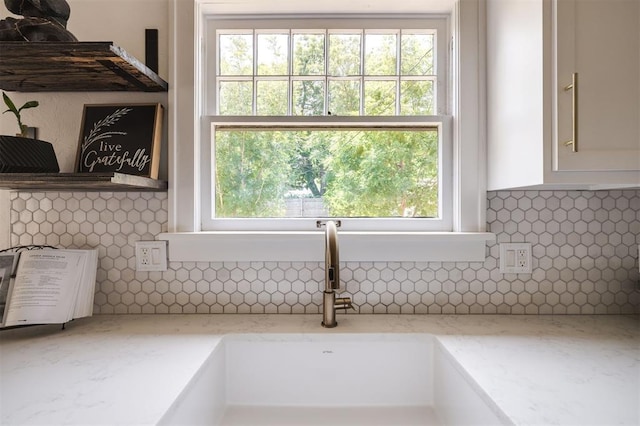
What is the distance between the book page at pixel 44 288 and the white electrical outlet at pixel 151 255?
0.63ft

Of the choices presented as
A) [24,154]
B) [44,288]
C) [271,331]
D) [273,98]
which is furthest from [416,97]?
[44,288]

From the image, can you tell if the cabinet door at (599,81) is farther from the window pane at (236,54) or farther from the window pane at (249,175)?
the window pane at (236,54)

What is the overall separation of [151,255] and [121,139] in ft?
1.44

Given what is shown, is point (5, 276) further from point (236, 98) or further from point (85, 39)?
point (236, 98)

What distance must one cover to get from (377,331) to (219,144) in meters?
0.92

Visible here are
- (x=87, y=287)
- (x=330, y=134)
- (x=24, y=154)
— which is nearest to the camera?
(x=24, y=154)

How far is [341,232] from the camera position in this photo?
131cm

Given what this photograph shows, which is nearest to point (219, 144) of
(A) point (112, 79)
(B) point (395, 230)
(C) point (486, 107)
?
(A) point (112, 79)

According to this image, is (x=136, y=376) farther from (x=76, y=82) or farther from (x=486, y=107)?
(x=486, y=107)

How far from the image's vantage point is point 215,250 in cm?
127

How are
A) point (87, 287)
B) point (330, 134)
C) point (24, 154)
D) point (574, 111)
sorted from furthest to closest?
point (330, 134) → point (87, 287) → point (24, 154) → point (574, 111)

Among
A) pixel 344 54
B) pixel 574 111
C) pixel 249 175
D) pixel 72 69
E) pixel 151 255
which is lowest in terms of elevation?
pixel 151 255

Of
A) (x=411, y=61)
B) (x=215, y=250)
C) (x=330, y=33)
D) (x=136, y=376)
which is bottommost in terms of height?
(x=136, y=376)

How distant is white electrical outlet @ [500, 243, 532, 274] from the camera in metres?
1.29
